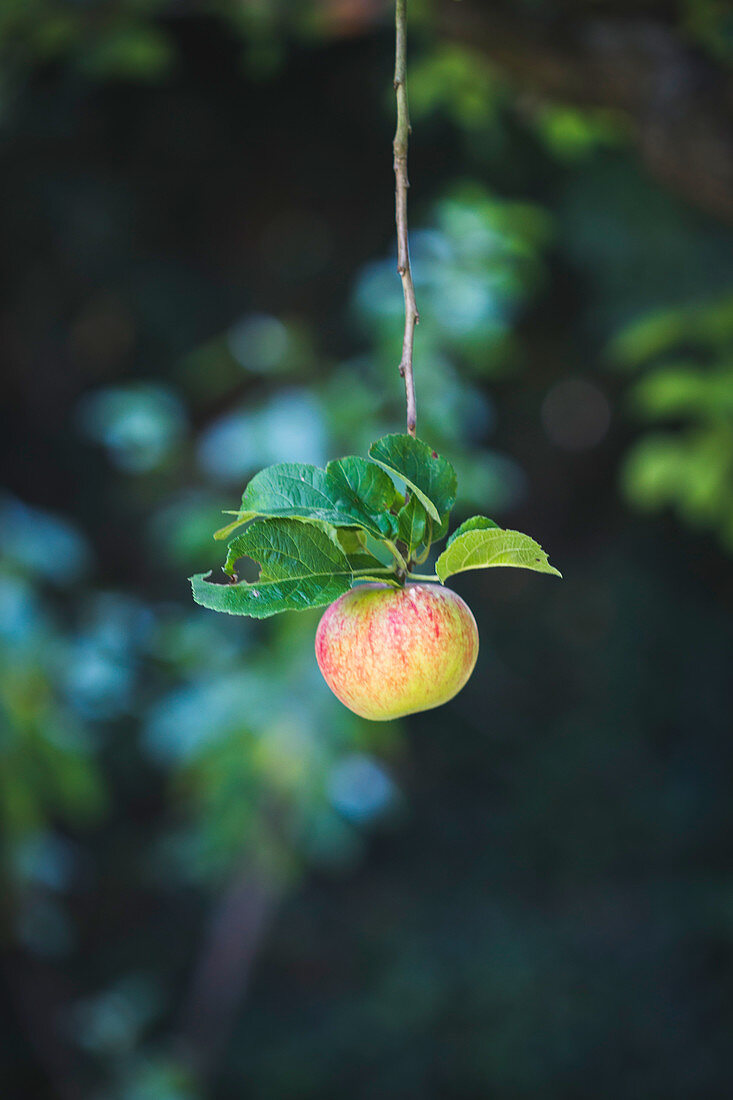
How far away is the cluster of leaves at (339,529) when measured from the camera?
13.9 inches

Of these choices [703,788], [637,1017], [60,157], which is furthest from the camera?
[703,788]

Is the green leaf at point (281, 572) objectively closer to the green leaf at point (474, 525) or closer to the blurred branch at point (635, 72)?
the green leaf at point (474, 525)

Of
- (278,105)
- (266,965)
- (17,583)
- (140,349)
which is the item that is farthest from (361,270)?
(266,965)

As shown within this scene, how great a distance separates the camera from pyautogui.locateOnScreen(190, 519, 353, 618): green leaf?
35 cm

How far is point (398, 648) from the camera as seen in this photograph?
1.24 ft

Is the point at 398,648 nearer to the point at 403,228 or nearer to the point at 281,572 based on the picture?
the point at 281,572

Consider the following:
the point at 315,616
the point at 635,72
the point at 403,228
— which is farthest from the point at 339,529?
the point at 315,616

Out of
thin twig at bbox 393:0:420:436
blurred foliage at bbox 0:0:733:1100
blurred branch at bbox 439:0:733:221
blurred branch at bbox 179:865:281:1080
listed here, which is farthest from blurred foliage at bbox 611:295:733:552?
blurred branch at bbox 179:865:281:1080

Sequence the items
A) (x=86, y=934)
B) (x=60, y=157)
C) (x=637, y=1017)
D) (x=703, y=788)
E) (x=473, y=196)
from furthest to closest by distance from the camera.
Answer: (x=703, y=788) → (x=86, y=934) → (x=637, y=1017) → (x=60, y=157) → (x=473, y=196)

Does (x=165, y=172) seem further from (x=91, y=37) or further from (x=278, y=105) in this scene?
(x=91, y=37)

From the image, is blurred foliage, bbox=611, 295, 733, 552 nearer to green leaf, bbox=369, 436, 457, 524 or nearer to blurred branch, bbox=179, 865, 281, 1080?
green leaf, bbox=369, 436, 457, 524

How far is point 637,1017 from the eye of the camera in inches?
103

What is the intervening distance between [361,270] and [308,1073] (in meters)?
2.17

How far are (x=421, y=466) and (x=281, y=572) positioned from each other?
7 centimetres
